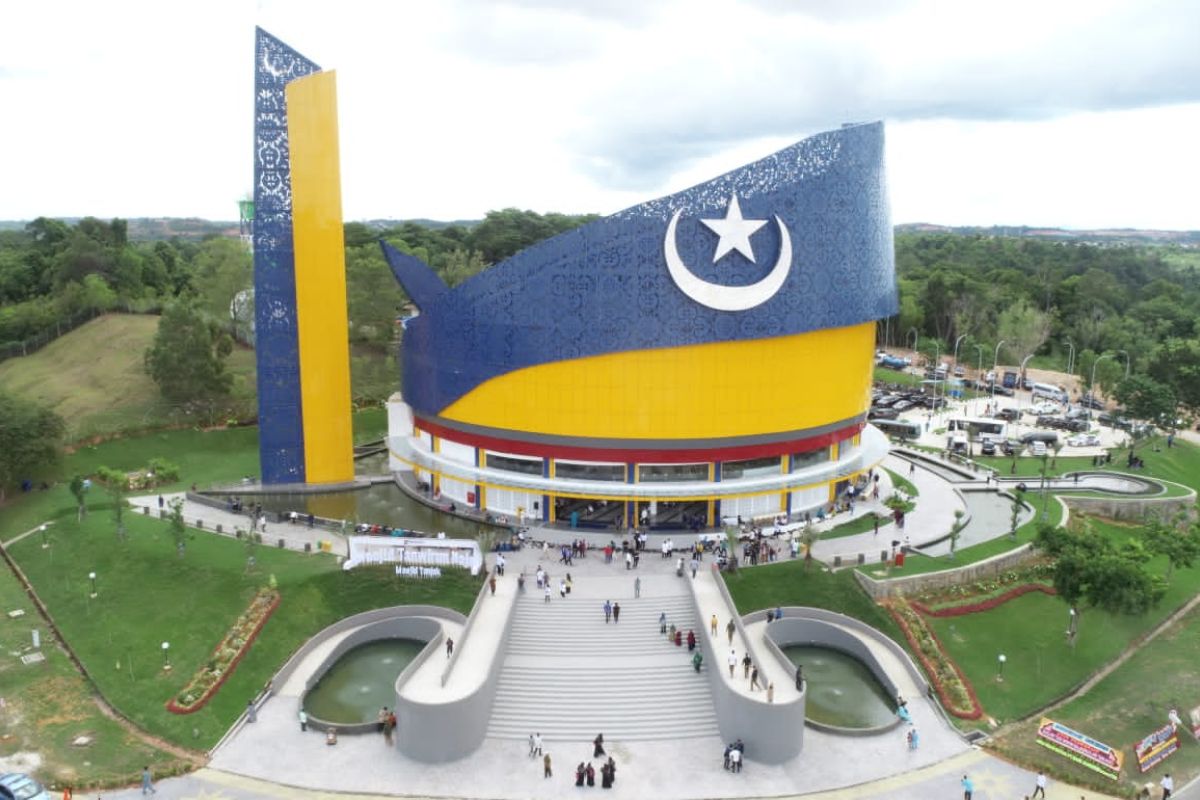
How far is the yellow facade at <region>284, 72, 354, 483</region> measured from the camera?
4353 cm

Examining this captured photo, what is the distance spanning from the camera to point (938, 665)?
101 ft

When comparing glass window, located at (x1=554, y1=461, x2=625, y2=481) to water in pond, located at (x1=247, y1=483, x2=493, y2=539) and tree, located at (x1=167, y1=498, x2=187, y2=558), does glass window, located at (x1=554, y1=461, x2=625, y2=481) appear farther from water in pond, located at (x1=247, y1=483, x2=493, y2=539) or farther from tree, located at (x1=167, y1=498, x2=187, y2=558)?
tree, located at (x1=167, y1=498, x2=187, y2=558)

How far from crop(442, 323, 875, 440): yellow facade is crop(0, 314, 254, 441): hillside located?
93.3 ft

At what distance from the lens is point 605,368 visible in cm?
3900

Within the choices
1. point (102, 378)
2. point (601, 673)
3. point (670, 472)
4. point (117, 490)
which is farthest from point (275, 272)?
point (102, 378)

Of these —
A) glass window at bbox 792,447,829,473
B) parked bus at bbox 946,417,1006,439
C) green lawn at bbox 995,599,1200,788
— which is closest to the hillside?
glass window at bbox 792,447,829,473

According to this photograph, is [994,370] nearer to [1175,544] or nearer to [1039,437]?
[1039,437]

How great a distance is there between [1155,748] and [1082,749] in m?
2.44

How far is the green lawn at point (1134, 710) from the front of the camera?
25891 millimetres

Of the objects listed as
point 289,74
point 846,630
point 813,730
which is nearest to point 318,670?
point 813,730

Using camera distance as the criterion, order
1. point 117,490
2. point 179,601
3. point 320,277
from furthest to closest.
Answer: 1. point 320,277
2. point 117,490
3. point 179,601

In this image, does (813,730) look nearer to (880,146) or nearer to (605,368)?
(605,368)

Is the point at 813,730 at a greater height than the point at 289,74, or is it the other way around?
the point at 289,74

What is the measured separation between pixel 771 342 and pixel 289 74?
27303 mm
